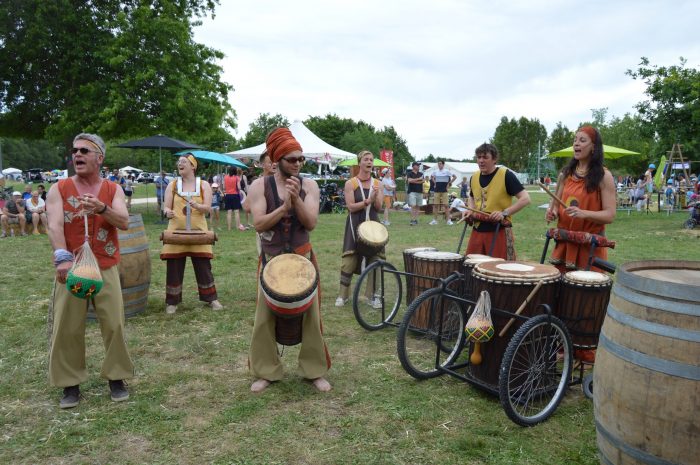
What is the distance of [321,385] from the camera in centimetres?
403

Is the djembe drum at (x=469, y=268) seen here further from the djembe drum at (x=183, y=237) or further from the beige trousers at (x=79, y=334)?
the djembe drum at (x=183, y=237)

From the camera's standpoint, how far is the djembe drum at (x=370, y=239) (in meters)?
5.84

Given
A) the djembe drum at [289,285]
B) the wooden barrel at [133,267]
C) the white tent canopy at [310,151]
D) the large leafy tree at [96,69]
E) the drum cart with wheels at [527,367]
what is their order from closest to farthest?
1. the drum cart with wheels at [527,367]
2. the djembe drum at [289,285]
3. the wooden barrel at [133,267]
4. the large leafy tree at [96,69]
5. the white tent canopy at [310,151]

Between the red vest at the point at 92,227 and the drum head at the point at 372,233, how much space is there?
9.07 ft

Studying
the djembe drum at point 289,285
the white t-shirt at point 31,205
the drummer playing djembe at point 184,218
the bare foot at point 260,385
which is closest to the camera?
the djembe drum at point 289,285

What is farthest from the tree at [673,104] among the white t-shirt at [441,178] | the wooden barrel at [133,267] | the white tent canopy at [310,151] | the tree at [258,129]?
the tree at [258,129]

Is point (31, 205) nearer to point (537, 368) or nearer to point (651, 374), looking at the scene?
point (537, 368)

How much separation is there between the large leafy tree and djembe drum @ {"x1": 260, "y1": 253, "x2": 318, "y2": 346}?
13.1 metres

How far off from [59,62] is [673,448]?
1800 cm

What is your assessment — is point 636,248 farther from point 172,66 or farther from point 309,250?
point 172,66

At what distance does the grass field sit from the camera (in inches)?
123

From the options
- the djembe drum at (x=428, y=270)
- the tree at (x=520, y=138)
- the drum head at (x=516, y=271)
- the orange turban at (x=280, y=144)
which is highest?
the tree at (x=520, y=138)

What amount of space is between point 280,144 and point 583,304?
8.40ft

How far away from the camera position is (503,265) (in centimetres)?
392
